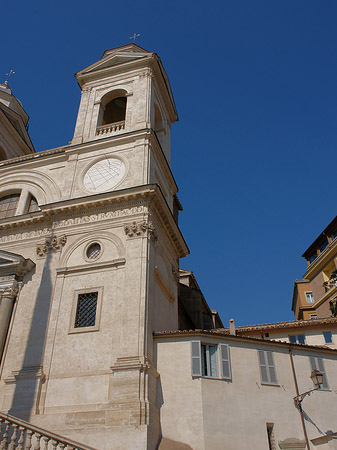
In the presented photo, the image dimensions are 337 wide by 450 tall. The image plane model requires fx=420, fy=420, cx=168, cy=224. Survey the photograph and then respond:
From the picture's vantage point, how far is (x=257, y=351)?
631 inches

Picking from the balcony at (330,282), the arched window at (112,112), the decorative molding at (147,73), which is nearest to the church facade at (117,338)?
the arched window at (112,112)

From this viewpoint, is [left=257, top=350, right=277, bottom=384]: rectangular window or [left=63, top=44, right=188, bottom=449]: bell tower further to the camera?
[left=257, top=350, right=277, bottom=384]: rectangular window

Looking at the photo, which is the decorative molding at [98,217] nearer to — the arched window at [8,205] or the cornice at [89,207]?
the cornice at [89,207]

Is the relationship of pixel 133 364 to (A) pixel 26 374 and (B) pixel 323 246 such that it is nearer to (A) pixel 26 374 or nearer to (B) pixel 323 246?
(A) pixel 26 374

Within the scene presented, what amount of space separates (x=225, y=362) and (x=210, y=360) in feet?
1.82

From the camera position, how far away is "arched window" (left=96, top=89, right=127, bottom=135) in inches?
910

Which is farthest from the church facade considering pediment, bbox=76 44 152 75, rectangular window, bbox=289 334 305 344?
pediment, bbox=76 44 152 75

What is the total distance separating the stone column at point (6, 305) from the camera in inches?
652

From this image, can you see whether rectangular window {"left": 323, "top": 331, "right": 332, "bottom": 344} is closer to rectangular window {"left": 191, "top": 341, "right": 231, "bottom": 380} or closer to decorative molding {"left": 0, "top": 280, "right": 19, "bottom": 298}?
rectangular window {"left": 191, "top": 341, "right": 231, "bottom": 380}

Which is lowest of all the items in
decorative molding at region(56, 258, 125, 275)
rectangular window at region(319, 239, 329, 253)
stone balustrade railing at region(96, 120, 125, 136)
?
decorative molding at region(56, 258, 125, 275)

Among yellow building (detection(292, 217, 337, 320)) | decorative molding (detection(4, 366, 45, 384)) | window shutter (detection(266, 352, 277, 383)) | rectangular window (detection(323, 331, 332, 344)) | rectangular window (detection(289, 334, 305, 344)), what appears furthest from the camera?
yellow building (detection(292, 217, 337, 320))


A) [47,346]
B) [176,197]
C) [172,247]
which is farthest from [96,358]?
[176,197]

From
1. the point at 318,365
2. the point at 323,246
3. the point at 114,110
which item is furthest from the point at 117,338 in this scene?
the point at 323,246

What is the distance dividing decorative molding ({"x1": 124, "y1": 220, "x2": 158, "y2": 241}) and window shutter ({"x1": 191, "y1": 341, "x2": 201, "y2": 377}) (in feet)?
16.1
